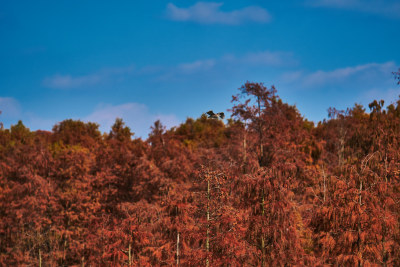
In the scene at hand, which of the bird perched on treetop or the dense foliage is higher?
the bird perched on treetop

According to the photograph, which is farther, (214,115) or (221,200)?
(221,200)

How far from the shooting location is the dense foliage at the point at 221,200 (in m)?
9.86

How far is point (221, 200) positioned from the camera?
1066cm

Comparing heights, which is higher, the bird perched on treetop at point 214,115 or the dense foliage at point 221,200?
the bird perched on treetop at point 214,115

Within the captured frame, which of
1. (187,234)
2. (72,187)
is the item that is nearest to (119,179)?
(72,187)

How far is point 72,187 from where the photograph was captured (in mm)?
24031

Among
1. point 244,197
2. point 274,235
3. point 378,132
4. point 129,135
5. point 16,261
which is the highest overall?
point 129,135

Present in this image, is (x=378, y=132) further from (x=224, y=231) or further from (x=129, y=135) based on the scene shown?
(x=129, y=135)

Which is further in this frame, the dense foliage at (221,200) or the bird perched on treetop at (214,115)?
the dense foliage at (221,200)

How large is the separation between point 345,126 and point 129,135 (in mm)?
31385

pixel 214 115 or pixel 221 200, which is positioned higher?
pixel 214 115

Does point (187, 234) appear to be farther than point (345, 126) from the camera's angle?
No

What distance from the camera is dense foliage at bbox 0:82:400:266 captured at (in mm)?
9859

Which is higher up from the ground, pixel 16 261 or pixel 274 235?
pixel 274 235
